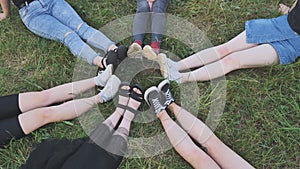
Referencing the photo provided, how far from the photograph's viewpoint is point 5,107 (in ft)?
6.88

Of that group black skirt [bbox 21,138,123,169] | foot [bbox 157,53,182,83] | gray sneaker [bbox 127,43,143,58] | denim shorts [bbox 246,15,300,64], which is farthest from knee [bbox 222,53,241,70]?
black skirt [bbox 21,138,123,169]

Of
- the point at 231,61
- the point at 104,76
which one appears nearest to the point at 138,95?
the point at 104,76

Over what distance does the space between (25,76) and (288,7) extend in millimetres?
1882

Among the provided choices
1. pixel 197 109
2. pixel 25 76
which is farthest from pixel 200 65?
pixel 25 76

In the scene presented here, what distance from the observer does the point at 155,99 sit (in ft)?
6.97

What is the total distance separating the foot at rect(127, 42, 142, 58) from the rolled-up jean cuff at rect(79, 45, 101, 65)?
0.26m

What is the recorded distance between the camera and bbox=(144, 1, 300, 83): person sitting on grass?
87.7 inches

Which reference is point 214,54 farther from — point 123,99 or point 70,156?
point 70,156

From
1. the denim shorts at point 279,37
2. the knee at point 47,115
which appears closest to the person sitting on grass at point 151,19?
the denim shorts at point 279,37

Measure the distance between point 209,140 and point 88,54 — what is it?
0.97 m

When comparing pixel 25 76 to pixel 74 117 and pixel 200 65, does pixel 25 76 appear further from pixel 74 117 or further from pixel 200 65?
pixel 200 65

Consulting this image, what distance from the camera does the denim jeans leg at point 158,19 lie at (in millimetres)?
2480

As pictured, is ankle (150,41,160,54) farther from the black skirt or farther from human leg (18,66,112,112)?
the black skirt

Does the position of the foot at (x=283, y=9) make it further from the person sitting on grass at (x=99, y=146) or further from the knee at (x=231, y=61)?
the person sitting on grass at (x=99, y=146)
